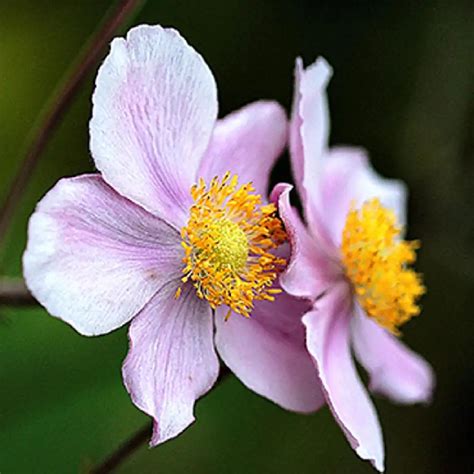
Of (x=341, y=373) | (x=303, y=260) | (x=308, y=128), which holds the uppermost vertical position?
(x=308, y=128)

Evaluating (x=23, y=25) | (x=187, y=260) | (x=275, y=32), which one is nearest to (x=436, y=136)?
(x=275, y=32)

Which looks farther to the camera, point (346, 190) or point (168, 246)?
point (346, 190)

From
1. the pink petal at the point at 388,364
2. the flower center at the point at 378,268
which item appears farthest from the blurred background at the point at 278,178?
the flower center at the point at 378,268

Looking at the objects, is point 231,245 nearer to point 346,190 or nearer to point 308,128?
point 308,128

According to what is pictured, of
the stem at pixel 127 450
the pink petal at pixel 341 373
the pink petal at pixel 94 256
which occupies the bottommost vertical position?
the stem at pixel 127 450

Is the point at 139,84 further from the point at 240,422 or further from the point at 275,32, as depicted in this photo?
the point at 275,32

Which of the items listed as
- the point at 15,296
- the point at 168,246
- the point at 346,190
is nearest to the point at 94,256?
the point at 168,246

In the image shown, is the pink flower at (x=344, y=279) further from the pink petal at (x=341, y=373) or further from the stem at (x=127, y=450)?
the stem at (x=127, y=450)

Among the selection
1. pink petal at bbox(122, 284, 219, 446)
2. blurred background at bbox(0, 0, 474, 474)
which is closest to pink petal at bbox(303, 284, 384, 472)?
pink petal at bbox(122, 284, 219, 446)
